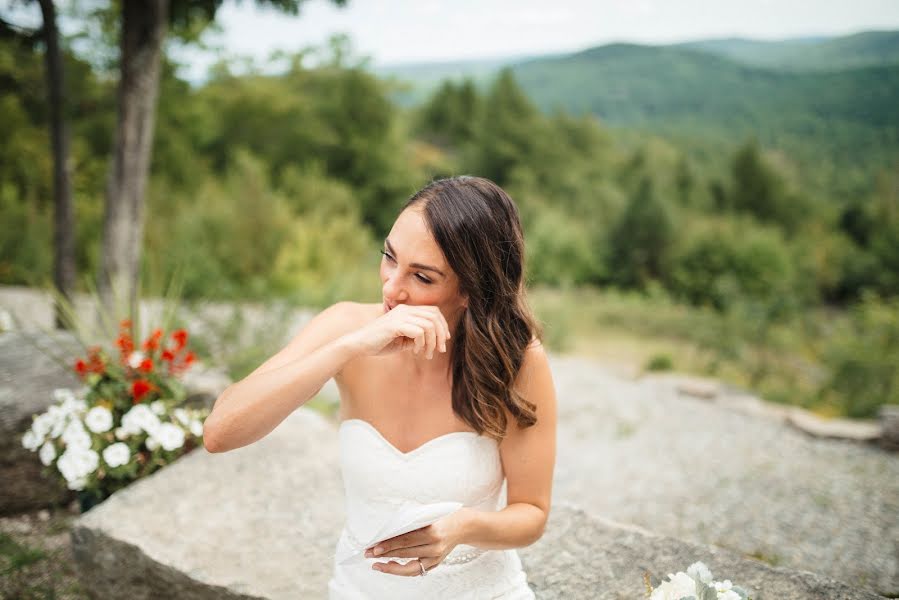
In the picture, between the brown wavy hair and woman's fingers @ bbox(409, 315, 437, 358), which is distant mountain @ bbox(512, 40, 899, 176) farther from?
woman's fingers @ bbox(409, 315, 437, 358)

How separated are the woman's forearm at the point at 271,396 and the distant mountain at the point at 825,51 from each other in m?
20.2

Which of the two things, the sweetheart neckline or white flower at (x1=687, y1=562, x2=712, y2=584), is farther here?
the sweetheart neckline

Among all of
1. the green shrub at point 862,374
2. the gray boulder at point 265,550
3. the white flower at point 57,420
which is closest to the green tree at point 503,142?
the green shrub at point 862,374

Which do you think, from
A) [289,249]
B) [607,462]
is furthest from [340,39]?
[607,462]

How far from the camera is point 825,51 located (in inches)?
1255

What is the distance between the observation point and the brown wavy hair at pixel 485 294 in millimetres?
1671

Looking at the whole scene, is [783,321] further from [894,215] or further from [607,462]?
[894,215]

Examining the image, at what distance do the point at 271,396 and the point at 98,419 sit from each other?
1.69 m

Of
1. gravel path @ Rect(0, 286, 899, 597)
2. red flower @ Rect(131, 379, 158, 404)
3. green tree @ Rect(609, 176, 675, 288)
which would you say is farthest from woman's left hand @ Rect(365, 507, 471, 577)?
green tree @ Rect(609, 176, 675, 288)

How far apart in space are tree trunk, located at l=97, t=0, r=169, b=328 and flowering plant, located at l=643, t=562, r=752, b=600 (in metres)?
5.15

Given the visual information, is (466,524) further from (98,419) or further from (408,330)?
(98,419)

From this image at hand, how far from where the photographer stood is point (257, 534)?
2693mm

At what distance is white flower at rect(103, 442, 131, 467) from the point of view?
9.10ft

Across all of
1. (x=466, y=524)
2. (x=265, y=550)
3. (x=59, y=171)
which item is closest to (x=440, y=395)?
(x=466, y=524)
